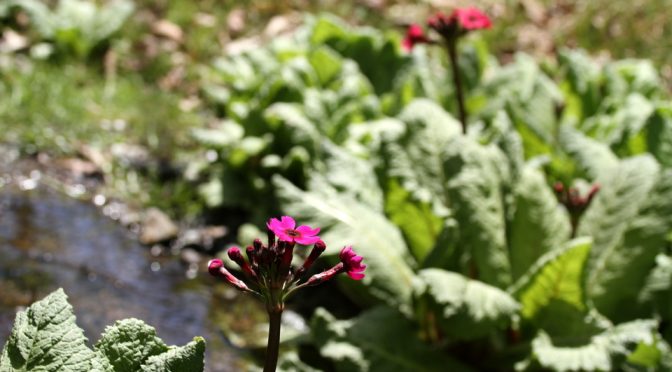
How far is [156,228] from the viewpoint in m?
4.66

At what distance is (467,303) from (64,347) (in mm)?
1856

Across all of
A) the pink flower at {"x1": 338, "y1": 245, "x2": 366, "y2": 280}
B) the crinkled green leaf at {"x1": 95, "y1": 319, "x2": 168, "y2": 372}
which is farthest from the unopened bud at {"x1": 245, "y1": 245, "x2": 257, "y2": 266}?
the crinkled green leaf at {"x1": 95, "y1": 319, "x2": 168, "y2": 372}

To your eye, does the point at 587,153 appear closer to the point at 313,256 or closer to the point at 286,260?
the point at 313,256

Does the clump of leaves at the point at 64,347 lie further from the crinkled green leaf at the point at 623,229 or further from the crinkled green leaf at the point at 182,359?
the crinkled green leaf at the point at 623,229

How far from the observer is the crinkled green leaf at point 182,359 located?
162cm

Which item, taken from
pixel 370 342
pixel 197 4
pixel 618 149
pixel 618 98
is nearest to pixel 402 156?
pixel 370 342

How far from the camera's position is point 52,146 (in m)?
5.19

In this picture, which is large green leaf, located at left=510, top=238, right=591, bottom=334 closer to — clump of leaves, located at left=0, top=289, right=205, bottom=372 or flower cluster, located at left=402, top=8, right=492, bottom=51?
flower cluster, located at left=402, top=8, right=492, bottom=51

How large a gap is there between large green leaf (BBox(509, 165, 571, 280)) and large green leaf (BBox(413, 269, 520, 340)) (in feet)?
1.27

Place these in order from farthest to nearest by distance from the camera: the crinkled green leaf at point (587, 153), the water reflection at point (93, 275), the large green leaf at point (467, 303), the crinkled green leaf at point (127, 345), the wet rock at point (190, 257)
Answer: the wet rock at point (190, 257), the crinkled green leaf at point (587, 153), the water reflection at point (93, 275), the large green leaf at point (467, 303), the crinkled green leaf at point (127, 345)

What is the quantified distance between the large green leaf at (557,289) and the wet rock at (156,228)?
6.48 feet

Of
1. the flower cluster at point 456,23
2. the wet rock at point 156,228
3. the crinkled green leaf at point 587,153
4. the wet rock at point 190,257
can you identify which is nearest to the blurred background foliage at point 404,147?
the crinkled green leaf at point 587,153

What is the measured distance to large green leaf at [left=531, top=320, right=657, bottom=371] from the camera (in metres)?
3.02

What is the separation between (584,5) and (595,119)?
3.87 meters
